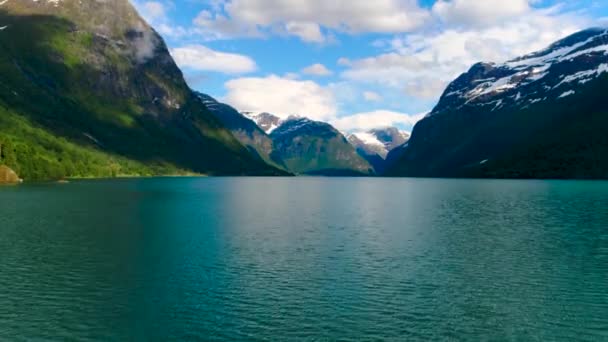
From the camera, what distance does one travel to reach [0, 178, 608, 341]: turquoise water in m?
41.4

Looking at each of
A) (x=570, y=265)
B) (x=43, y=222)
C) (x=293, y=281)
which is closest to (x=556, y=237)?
(x=570, y=265)

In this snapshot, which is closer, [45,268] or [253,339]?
[253,339]

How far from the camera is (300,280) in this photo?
56.0m

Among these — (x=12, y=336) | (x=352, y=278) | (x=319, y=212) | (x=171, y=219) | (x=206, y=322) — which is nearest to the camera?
(x=12, y=336)

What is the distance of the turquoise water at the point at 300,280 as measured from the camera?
41375 mm

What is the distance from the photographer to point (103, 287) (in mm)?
52469

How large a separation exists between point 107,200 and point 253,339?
423 ft

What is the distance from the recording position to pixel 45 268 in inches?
2376

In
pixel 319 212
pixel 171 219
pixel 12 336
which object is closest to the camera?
pixel 12 336

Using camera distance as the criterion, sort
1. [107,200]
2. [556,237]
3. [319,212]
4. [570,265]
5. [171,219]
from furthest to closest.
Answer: [107,200] → [319,212] → [171,219] → [556,237] → [570,265]

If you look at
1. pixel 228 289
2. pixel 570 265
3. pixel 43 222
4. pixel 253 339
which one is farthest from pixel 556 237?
pixel 43 222

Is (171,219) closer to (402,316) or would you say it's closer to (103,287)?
(103,287)

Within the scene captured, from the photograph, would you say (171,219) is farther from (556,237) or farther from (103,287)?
(556,237)

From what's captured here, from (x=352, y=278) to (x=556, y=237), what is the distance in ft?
151
